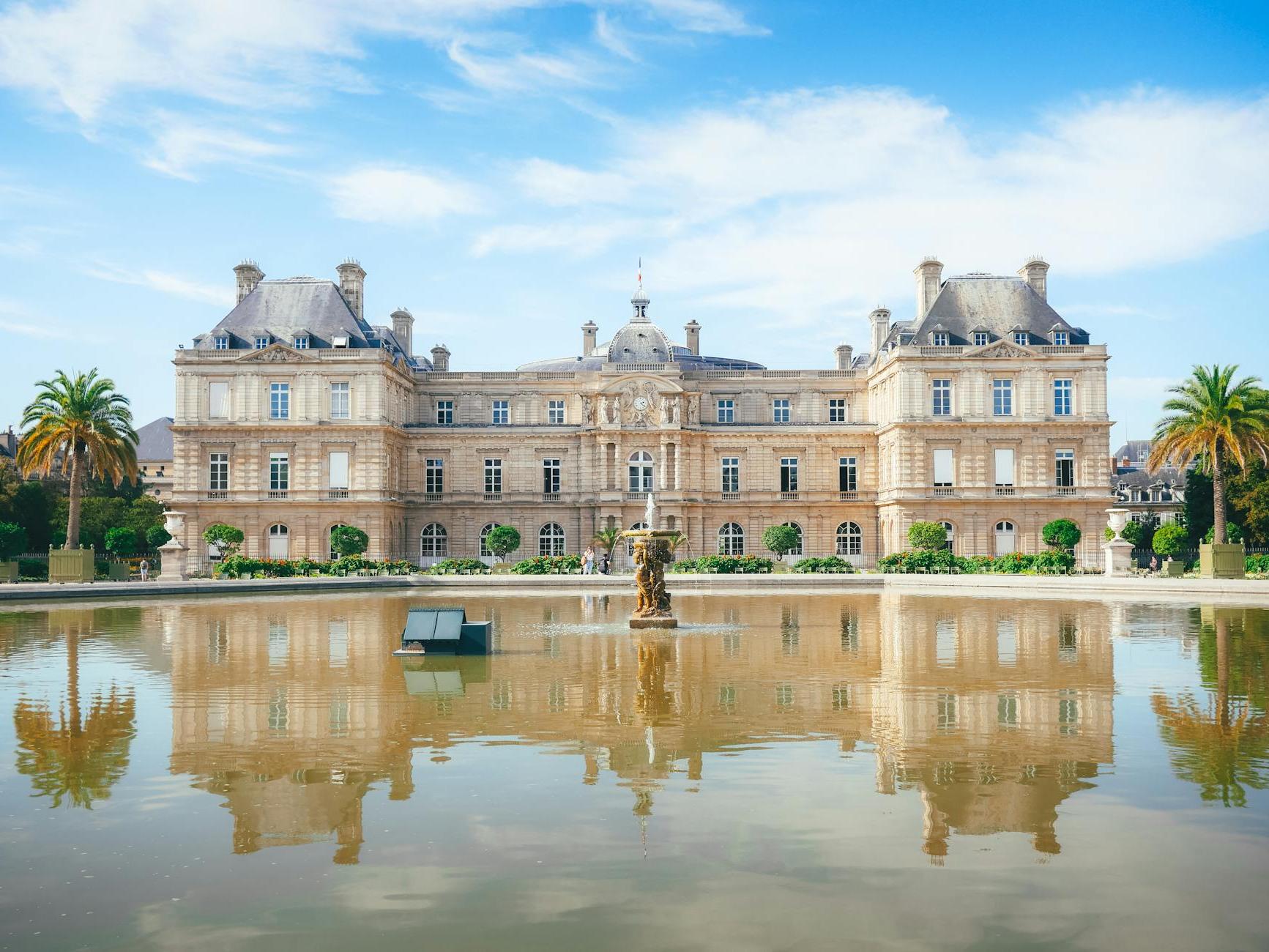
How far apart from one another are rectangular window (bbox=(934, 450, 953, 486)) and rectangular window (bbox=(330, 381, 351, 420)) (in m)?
31.3

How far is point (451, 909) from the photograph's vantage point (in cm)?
694

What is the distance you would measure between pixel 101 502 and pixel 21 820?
65.5 metres

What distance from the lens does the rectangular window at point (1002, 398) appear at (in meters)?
59.2

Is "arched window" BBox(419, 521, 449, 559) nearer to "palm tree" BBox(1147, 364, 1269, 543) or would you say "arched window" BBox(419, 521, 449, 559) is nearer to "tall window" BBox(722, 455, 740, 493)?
"tall window" BBox(722, 455, 740, 493)

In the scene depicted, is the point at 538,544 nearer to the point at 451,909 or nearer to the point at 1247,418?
the point at 1247,418

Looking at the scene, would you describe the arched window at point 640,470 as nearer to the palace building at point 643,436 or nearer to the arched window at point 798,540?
the palace building at point 643,436

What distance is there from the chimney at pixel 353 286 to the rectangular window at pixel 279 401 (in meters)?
6.48

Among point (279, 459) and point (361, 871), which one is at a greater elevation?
point (279, 459)

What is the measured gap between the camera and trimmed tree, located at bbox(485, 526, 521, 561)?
5822cm

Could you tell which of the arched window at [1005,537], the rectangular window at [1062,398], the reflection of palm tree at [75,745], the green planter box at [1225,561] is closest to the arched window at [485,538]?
A: the arched window at [1005,537]

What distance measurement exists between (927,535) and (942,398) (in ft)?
26.7

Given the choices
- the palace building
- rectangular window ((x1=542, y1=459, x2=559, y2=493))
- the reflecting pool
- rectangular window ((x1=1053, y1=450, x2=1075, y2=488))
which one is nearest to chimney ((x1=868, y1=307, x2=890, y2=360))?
the palace building

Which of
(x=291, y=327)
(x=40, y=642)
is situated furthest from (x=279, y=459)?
(x=40, y=642)

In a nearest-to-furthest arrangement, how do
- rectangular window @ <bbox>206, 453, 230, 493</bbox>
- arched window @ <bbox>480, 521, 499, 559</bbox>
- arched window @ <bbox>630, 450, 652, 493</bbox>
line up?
rectangular window @ <bbox>206, 453, 230, 493</bbox> < arched window @ <bbox>630, 450, 652, 493</bbox> < arched window @ <bbox>480, 521, 499, 559</bbox>
